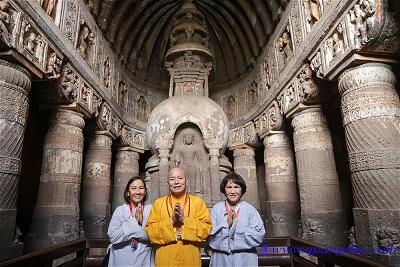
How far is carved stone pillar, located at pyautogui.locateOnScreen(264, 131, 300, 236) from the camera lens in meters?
8.34

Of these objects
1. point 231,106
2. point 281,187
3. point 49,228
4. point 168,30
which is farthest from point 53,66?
point 168,30

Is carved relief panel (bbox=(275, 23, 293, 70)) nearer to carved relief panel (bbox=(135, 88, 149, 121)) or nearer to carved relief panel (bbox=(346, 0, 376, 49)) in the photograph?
carved relief panel (bbox=(346, 0, 376, 49))

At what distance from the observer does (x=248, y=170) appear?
11.3 meters

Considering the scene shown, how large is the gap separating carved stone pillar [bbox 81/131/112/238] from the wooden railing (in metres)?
4.83

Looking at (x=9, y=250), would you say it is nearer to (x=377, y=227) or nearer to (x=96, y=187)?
(x=96, y=187)

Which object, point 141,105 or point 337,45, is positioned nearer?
point 337,45

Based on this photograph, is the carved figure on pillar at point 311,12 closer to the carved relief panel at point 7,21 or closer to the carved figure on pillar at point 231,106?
the carved relief panel at point 7,21

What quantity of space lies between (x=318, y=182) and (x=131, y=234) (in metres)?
4.70

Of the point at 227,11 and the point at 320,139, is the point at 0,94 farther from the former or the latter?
the point at 227,11

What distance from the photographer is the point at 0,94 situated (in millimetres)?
4242

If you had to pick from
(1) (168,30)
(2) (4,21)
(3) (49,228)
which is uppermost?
(1) (168,30)

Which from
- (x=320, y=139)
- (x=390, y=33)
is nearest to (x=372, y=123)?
(x=390, y=33)

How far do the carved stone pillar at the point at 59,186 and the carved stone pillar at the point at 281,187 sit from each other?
18.1 ft

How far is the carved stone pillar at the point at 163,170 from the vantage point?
7383 mm
